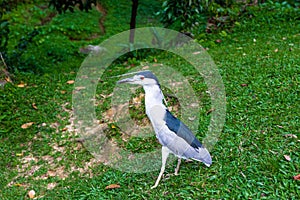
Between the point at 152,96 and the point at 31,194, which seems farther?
the point at 31,194

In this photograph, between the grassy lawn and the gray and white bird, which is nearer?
the gray and white bird

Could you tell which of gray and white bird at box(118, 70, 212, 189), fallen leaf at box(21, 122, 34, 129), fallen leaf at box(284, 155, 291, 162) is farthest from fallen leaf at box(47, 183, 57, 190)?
fallen leaf at box(284, 155, 291, 162)

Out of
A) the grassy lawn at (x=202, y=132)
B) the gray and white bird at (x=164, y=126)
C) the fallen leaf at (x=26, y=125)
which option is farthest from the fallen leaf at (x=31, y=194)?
the gray and white bird at (x=164, y=126)

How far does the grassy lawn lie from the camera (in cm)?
237

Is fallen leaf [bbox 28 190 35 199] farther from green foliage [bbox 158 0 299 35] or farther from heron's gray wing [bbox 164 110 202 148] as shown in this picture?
green foliage [bbox 158 0 299 35]

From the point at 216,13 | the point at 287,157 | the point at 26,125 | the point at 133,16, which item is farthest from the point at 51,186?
the point at 216,13

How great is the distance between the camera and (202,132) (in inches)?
119

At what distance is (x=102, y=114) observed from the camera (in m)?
3.72

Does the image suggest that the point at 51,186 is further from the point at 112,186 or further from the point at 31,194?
the point at 112,186

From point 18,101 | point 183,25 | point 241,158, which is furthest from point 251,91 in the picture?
point 18,101

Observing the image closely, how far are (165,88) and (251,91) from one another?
3.00 feet

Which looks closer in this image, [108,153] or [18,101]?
[108,153]

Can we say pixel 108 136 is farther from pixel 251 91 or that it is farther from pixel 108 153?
pixel 251 91

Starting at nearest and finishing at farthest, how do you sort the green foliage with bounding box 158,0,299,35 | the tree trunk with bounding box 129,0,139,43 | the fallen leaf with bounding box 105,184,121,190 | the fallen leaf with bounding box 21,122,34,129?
the fallen leaf with bounding box 105,184,121,190, the fallen leaf with bounding box 21,122,34,129, the tree trunk with bounding box 129,0,139,43, the green foliage with bounding box 158,0,299,35
